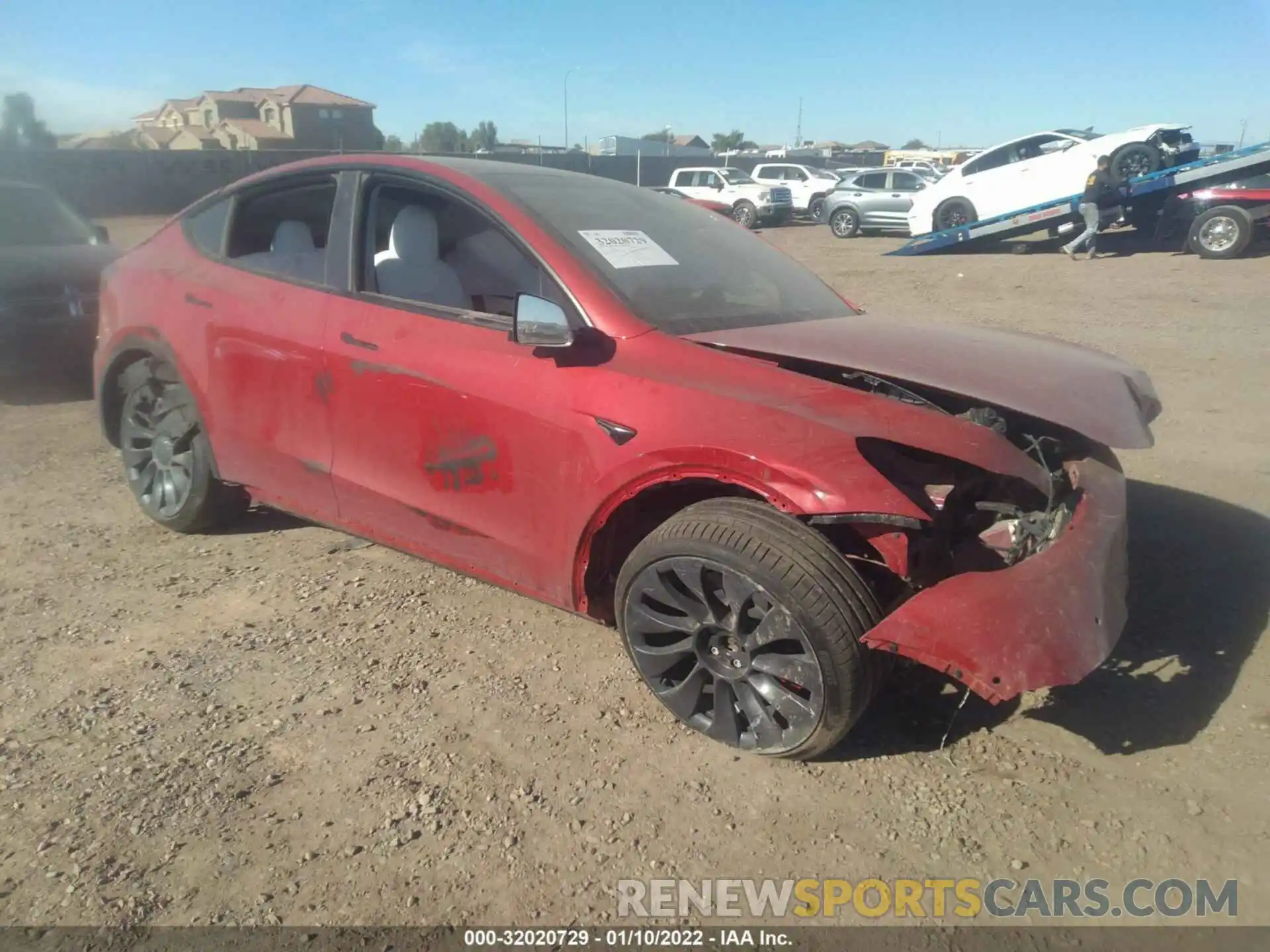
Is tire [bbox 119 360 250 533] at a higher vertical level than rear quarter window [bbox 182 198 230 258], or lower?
lower

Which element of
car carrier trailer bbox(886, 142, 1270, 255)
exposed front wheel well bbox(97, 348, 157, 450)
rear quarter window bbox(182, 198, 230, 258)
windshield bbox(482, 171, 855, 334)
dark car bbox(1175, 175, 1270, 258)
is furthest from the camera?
car carrier trailer bbox(886, 142, 1270, 255)

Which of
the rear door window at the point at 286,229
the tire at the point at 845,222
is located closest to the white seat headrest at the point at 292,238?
the rear door window at the point at 286,229

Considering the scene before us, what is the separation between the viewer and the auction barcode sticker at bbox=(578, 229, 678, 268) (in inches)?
127

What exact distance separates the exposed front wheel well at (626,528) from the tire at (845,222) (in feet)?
69.7

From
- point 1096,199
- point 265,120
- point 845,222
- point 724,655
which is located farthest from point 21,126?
point 724,655

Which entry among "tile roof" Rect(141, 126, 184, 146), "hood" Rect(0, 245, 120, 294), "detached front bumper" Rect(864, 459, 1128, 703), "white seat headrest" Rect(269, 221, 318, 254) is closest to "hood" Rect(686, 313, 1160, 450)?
"detached front bumper" Rect(864, 459, 1128, 703)

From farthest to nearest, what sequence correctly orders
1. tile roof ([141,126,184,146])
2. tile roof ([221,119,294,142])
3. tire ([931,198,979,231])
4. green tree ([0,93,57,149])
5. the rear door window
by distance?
1. tile roof ([221,119,294,142])
2. tile roof ([141,126,184,146])
3. green tree ([0,93,57,149])
4. tire ([931,198,979,231])
5. the rear door window

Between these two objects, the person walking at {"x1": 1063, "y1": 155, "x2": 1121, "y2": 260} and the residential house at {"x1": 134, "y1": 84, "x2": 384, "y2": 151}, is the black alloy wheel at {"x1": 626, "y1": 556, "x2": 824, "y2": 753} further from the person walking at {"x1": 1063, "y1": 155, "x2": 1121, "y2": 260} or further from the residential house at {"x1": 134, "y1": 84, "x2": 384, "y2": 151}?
the residential house at {"x1": 134, "y1": 84, "x2": 384, "y2": 151}

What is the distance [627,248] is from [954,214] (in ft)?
54.2

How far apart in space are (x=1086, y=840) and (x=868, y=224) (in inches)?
858

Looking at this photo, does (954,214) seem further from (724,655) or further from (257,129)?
(257,129)

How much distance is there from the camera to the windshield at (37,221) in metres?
7.89

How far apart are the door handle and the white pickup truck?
83.6 ft

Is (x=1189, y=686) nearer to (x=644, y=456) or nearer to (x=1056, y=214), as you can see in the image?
(x=644, y=456)
